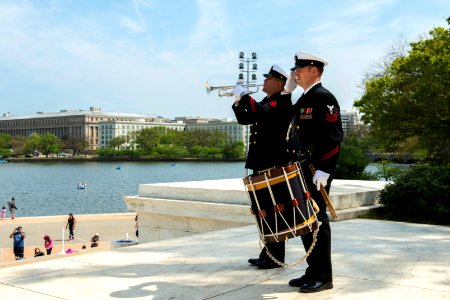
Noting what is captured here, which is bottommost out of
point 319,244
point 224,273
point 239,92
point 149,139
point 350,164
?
point 224,273

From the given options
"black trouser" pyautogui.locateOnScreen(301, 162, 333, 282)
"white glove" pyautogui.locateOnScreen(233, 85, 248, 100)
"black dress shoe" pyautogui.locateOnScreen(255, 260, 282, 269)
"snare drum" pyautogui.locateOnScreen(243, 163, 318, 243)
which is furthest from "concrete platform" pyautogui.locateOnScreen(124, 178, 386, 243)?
"white glove" pyautogui.locateOnScreen(233, 85, 248, 100)

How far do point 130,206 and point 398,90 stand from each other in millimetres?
10504

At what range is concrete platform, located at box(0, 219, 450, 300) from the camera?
5.22 m

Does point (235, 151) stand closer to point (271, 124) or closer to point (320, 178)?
point (271, 124)

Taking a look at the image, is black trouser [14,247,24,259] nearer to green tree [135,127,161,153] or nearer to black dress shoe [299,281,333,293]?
black dress shoe [299,281,333,293]

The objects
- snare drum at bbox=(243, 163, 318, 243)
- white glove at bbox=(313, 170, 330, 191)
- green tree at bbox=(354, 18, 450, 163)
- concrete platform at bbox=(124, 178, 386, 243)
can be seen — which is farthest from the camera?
green tree at bbox=(354, 18, 450, 163)

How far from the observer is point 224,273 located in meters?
6.04

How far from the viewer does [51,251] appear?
22.9 meters

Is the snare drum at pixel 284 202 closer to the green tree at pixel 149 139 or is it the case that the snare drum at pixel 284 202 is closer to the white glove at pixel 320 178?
the white glove at pixel 320 178

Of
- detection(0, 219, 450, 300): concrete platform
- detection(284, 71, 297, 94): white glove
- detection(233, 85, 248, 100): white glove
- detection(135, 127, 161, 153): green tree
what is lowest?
detection(0, 219, 450, 300): concrete platform

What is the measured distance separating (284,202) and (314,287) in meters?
0.96

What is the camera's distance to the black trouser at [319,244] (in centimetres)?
521

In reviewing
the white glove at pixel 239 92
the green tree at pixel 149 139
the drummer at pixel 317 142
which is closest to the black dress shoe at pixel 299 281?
the drummer at pixel 317 142

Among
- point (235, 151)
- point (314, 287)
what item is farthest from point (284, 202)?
point (235, 151)
